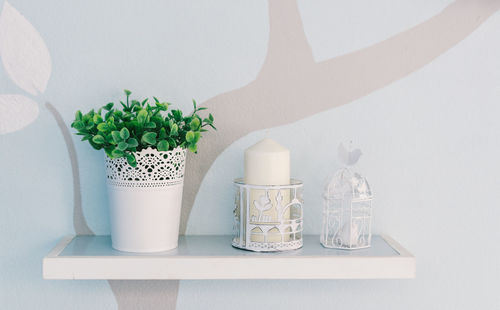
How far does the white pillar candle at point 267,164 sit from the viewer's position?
0.68 metres

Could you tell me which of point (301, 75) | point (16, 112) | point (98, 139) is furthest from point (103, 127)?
point (301, 75)

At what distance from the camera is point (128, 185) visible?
2.20ft

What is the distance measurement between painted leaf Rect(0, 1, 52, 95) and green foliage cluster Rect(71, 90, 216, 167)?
0.13m

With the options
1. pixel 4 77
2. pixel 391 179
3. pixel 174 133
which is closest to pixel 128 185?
pixel 174 133

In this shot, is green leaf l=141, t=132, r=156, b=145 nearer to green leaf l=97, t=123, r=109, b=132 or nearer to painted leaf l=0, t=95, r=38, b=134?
green leaf l=97, t=123, r=109, b=132

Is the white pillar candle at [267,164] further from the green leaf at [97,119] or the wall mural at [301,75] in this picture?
the green leaf at [97,119]

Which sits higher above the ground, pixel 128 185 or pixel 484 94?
pixel 484 94

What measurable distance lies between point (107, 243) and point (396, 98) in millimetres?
466

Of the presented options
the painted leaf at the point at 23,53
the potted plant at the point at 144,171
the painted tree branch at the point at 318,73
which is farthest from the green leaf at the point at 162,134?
the painted leaf at the point at 23,53

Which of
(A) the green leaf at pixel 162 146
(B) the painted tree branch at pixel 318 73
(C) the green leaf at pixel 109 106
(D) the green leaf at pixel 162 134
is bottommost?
(A) the green leaf at pixel 162 146

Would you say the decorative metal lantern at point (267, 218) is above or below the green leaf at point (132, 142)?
below

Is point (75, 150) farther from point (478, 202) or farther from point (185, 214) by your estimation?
point (478, 202)

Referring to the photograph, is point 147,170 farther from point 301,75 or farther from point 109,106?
point 301,75

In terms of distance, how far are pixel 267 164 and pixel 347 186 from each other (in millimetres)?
122
